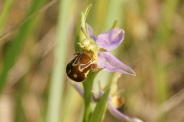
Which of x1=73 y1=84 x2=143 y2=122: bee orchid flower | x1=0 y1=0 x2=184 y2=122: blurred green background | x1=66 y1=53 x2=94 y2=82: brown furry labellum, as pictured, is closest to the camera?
x1=66 y1=53 x2=94 y2=82: brown furry labellum

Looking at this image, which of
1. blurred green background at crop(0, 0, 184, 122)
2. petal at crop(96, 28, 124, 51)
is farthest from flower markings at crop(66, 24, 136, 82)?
blurred green background at crop(0, 0, 184, 122)

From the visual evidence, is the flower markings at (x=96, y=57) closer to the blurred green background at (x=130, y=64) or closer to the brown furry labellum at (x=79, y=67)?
the brown furry labellum at (x=79, y=67)

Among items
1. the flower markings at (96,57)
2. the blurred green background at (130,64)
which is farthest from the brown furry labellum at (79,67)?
the blurred green background at (130,64)

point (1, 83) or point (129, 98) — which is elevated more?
point (1, 83)

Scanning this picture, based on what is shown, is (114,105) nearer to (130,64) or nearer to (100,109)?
(100,109)

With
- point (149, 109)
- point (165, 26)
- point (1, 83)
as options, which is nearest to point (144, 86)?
point (149, 109)

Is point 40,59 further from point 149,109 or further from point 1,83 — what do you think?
point 1,83

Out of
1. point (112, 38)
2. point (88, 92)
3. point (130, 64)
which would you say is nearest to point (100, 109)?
point (88, 92)

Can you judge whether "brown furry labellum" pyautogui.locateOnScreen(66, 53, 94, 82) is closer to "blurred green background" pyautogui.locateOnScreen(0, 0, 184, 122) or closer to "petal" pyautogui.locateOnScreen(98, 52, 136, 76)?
"petal" pyautogui.locateOnScreen(98, 52, 136, 76)
